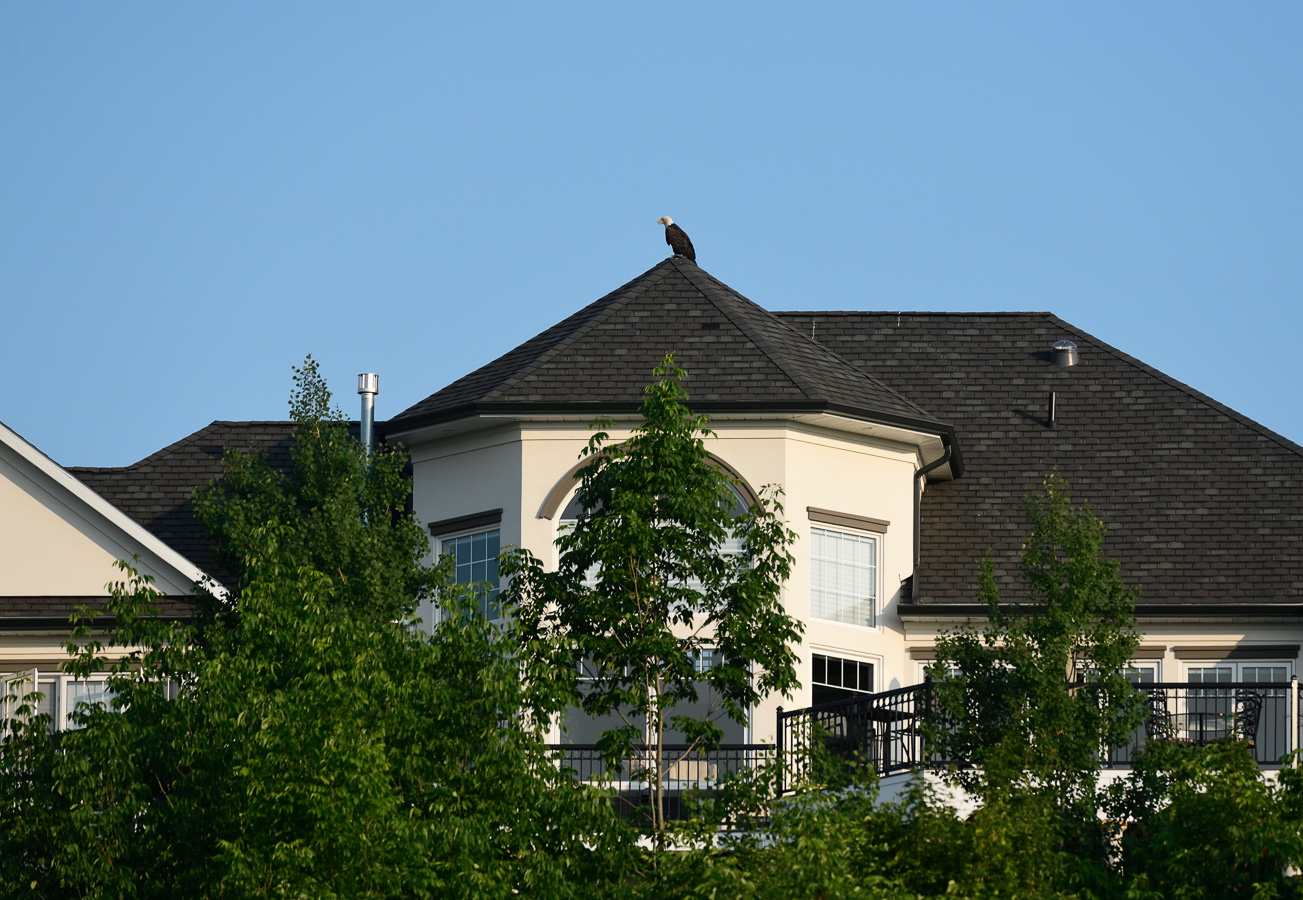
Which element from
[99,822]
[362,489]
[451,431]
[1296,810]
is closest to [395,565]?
[362,489]

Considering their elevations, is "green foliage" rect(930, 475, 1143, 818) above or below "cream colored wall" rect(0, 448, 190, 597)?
below

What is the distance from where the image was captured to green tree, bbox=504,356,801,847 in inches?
881

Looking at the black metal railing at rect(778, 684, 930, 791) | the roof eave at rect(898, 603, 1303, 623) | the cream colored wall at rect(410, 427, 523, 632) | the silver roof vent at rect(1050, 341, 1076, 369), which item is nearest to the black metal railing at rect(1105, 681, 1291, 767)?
the roof eave at rect(898, 603, 1303, 623)

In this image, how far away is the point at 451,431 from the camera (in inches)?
1172

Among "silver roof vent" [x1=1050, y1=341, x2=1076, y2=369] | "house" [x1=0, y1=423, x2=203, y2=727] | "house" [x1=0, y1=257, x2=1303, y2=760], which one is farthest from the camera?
"silver roof vent" [x1=1050, y1=341, x2=1076, y2=369]

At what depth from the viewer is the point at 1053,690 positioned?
22.7 metres

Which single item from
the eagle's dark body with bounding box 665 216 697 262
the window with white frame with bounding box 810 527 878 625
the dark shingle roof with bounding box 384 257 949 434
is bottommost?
the window with white frame with bounding box 810 527 878 625

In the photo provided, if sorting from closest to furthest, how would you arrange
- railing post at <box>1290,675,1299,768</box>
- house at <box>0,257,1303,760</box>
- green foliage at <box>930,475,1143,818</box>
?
green foliage at <box>930,475,1143,818</box>, railing post at <box>1290,675,1299,768</box>, house at <box>0,257,1303,760</box>

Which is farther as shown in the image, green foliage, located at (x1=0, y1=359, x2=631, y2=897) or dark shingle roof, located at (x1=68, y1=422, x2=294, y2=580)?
dark shingle roof, located at (x1=68, y1=422, x2=294, y2=580)

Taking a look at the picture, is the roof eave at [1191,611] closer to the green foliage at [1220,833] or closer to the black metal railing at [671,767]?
the black metal railing at [671,767]

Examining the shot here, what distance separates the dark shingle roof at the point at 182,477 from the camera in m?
32.3

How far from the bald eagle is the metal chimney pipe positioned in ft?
17.0

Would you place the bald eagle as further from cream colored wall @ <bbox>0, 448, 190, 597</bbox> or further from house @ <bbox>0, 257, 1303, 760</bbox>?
cream colored wall @ <bbox>0, 448, 190, 597</bbox>

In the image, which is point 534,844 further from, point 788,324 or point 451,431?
point 788,324
